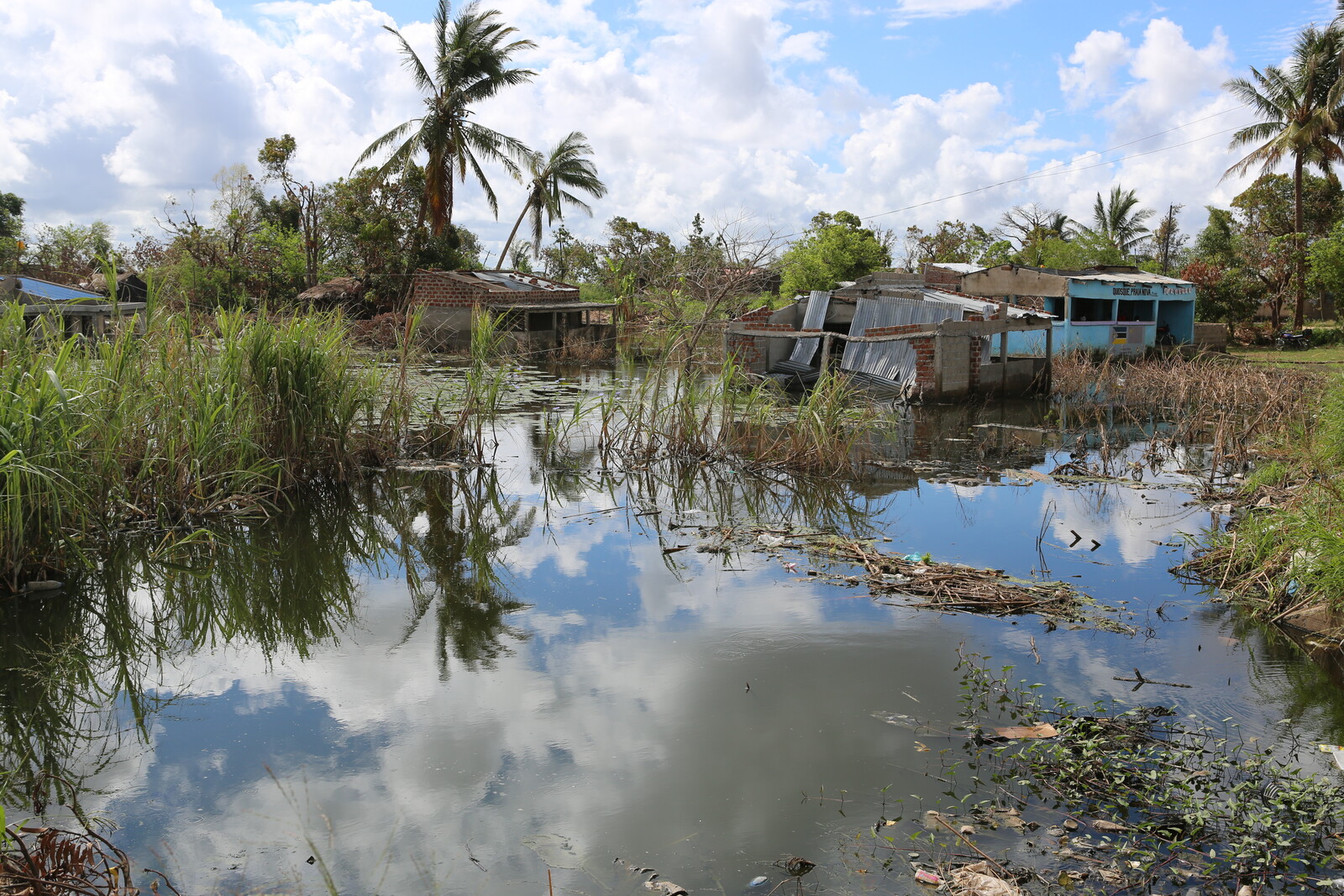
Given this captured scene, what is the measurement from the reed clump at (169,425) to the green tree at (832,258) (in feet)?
80.0

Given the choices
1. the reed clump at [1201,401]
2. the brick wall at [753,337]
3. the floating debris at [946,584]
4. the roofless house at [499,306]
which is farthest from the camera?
the roofless house at [499,306]

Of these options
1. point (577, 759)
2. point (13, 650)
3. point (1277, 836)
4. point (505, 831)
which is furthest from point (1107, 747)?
point (13, 650)

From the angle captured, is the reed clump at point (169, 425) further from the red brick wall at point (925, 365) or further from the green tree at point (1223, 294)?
Answer: the green tree at point (1223, 294)

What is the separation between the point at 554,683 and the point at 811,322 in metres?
17.1

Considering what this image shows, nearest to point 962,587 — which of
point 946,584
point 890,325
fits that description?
point 946,584

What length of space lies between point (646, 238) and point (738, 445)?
31.1 m

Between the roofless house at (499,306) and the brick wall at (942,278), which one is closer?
the brick wall at (942,278)

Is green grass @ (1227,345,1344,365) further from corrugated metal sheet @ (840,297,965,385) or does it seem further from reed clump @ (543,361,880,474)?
reed clump @ (543,361,880,474)

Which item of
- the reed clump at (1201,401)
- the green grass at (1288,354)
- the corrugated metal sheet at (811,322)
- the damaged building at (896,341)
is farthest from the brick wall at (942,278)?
the green grass at (1288,354)

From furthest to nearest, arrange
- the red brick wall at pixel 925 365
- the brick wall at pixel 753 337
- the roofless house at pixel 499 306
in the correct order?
the roofless house at pixel 499 306
the brick wall at pixel 753 337
the red brick wall at pixel 925 365

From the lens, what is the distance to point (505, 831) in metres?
3.73

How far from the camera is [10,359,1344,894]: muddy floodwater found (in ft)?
12.1

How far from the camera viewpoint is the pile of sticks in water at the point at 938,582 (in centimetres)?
628

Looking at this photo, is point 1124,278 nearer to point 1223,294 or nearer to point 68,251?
point 1223,294
